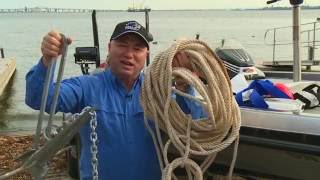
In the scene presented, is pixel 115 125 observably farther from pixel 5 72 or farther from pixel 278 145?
pixel 5 72

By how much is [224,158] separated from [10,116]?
36.7 ft

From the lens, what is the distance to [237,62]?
486 cm

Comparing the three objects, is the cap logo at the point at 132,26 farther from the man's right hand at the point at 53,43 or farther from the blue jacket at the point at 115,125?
the man's right hand at the point at 53,43

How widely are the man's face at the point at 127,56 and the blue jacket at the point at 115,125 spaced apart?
0.21 feet

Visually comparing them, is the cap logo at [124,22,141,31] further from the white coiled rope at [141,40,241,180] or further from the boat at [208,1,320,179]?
the boat at [208,1,320,179]

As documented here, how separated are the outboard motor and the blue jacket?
2015mm

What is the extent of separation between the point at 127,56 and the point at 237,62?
224 cm

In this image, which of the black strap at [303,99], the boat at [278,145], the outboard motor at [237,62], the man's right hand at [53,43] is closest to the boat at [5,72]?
the outboard motor at [237,62]

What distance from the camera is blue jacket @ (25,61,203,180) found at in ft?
9.00

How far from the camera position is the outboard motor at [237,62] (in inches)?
189

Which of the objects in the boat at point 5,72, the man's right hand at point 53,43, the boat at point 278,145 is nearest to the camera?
the man's right hand at point 53,43

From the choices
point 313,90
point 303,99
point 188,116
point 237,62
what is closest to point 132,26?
point 188,116

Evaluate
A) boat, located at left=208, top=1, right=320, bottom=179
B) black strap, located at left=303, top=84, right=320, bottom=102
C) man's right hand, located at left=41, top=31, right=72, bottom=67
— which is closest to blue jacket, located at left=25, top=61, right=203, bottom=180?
man's right hand, located at left=41, top=31, right=72, bottom=67

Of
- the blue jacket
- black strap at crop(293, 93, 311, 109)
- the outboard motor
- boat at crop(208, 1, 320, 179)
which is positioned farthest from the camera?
the outboard motor
